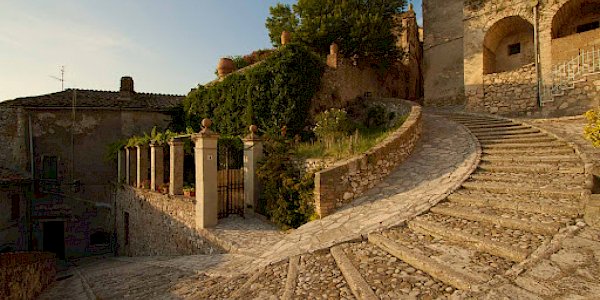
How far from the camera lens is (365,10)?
52.6 feet

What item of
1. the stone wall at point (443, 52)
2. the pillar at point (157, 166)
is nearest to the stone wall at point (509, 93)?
the stone wall at point (443, 52)

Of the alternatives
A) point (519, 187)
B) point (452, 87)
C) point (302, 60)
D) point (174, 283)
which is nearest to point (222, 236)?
point (174, 283)

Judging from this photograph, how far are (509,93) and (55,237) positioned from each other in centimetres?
2288

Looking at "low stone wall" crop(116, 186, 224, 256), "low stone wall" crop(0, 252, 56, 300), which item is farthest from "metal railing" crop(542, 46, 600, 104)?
"low stone wall" crop(0, 252, 56, 300)

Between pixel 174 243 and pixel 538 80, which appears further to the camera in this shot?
pixel 538 80

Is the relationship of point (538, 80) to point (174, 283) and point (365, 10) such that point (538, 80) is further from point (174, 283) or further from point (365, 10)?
point (174, 283)

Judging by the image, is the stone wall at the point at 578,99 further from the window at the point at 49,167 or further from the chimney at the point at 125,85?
the window at the point at 49,167

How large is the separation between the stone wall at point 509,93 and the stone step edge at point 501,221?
10.6 m

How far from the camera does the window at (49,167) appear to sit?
15.2 meters

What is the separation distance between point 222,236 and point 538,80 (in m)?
13.7

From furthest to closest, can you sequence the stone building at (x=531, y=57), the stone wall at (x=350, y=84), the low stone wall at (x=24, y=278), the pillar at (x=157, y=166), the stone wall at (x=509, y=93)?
the stone wall at (x=350, y=84) < the stone wall at (x=509, y=93) < the stone building at (x=531, y=57) < the pillar at (x=157, y=166) < the low stone wall at (x=24, y=278)

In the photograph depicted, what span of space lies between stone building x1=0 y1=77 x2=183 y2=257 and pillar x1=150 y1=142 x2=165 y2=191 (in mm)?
5801

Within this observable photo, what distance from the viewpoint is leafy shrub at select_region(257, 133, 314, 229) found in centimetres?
737

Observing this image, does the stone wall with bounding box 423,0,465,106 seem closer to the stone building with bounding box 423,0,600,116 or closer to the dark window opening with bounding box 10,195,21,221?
the stone building with bounding box 423,0,600,116
